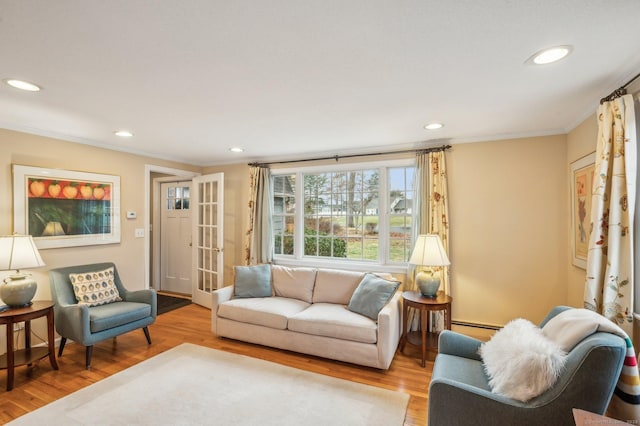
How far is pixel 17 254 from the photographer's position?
260 centimetres

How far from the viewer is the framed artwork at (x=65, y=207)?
299 centimetres

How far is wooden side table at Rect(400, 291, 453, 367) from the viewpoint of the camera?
9.46 feet

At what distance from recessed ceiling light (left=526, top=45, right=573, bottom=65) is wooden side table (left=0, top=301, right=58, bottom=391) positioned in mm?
4235

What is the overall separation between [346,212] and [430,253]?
144 cm

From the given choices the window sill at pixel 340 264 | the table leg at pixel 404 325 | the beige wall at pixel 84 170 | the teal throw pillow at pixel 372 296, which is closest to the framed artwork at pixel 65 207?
the beige wall at pixel 84 170

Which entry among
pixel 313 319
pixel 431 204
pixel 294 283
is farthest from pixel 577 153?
pixel 294 283

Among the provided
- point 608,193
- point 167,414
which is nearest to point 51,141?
point 167,414

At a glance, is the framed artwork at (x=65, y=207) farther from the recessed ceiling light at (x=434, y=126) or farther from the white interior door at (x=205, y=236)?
the recessed ceiling light at (x=434, y=126)

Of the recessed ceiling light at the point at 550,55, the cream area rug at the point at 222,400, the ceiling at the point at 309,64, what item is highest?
the ceiling at the point at 309,64

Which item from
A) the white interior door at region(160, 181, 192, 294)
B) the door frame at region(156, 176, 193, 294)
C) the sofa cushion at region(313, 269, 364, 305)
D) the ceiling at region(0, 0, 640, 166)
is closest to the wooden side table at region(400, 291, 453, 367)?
the sofa cushion at region(313, 269, 364, 305)

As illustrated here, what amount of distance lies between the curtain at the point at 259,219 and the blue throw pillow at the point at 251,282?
66 cm

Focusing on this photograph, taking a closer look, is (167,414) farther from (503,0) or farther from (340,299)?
(503,0)

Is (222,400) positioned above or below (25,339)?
below

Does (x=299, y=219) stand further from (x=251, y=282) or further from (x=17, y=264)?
(x=17, y=264)
